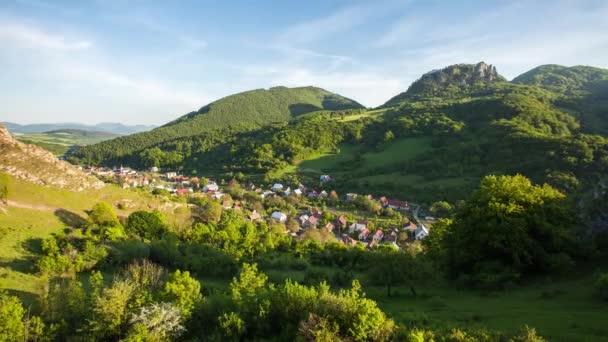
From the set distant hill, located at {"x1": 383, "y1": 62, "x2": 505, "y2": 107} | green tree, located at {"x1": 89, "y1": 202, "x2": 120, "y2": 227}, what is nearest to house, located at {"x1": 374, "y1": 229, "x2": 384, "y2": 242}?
green tree, located at {"x1": 89, "y1": 202, "x2": 120, "y2": 227}

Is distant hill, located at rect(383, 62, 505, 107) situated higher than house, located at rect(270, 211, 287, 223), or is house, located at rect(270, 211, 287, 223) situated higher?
distant hill, located at rect(383, 62, 505, 107)

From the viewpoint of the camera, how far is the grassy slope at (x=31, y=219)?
69.7ft

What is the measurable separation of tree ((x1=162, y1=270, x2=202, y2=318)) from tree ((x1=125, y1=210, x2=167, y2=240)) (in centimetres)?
1892

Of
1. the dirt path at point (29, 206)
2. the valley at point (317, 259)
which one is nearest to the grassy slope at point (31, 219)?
the dirt path at point (29, 206)

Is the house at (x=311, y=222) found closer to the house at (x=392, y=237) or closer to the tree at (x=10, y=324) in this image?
the house at (x=392, y=237)

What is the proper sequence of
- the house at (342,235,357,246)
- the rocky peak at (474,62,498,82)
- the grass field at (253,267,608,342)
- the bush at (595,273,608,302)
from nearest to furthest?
the grass field at (253,267,608,342) → the bush at (595,273,608,302) → the house at (342,235,357,246) → the rocky peak at (474,62,498,82)

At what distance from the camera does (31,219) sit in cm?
2872

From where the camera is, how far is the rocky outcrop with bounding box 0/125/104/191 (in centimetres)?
3294

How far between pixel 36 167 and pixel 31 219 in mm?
8327

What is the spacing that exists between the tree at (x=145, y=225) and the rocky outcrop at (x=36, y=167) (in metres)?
8.35

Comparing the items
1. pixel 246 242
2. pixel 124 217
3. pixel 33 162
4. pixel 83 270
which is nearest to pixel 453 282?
pixel 246 242

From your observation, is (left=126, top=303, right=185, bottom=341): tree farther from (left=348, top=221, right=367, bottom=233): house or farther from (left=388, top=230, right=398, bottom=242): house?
(left=348, top=221, right=367, bottom=233): house

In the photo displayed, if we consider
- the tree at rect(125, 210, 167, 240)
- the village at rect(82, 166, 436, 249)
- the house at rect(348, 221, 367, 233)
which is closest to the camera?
the tree at rect(125, 210, 167, 240)

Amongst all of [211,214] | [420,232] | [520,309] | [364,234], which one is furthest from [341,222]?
[520,309]
